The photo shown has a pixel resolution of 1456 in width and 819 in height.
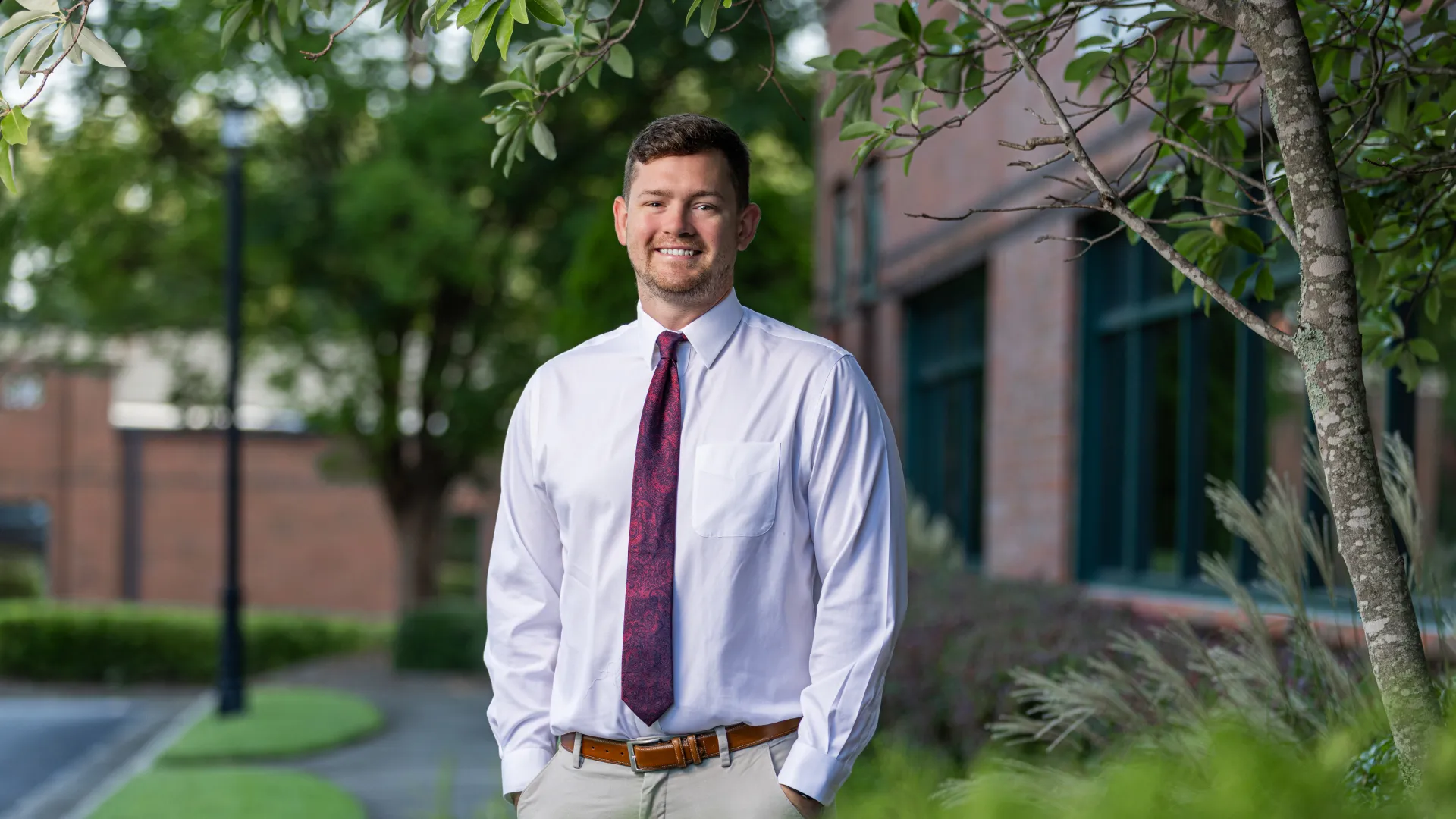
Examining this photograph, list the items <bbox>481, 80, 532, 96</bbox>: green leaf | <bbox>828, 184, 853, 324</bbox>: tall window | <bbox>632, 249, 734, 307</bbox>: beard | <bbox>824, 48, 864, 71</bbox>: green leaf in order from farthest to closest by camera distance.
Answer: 1. <bbox>828, 184, 853, 324</bbox>: tall window
2. <bbox>824, 48, 864, 71</bbox>: green leaf
3. <bbox>481, 80, 532, 96</bbox>: green leaf
4. <bbox>632, 249, 734, 307</bbox>: beard

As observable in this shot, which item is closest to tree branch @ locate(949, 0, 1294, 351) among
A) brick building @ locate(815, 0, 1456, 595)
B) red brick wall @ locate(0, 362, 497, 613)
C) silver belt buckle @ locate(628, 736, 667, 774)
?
silver belt buckle @ locate(628, 736, 667, 774)

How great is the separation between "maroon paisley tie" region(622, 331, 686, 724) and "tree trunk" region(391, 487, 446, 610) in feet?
66.4

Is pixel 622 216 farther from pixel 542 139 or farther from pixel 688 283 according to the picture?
pixel 542 139

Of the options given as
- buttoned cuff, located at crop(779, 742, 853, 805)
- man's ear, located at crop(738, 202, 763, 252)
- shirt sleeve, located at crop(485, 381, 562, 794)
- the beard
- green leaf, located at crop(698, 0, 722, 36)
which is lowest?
buttoned cuff, located at crop(779, 742, 853, 805)

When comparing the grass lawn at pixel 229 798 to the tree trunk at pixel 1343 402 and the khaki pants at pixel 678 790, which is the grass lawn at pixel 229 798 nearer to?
Result: the khaki pants at pixel 678 790

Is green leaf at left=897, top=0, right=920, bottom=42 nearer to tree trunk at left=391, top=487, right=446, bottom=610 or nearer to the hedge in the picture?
the hedge

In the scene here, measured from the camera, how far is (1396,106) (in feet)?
11.7

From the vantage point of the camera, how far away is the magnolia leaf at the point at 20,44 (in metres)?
2.71

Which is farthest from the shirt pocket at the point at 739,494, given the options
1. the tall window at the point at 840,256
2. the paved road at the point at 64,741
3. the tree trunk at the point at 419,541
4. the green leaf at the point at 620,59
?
the tree trunk at the point at 419,541

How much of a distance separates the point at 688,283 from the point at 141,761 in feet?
36.2

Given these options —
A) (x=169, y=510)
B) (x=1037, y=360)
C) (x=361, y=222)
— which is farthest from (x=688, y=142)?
(x=169, y=510)

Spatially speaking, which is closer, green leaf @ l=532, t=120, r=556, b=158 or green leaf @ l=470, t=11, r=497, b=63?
green leaf @ l=470, t=11, r=497, b=63

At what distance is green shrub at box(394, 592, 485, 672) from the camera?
67.9ft

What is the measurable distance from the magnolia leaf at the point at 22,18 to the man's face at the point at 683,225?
108cm
